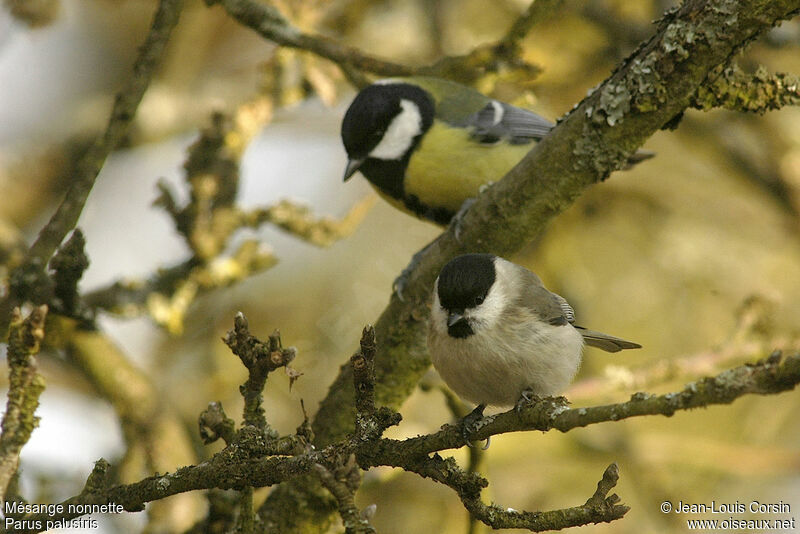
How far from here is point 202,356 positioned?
460 cm

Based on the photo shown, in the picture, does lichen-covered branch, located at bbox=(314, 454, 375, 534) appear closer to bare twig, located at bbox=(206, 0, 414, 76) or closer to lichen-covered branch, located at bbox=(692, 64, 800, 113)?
lichen-covered branch, located at bbox=(692, 64, 800, 113)

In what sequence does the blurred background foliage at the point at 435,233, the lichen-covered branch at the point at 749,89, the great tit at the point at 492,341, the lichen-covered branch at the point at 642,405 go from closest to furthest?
the lichen-covered branch at the point at 642,405
the lichen-covered branch at the point at 749,89
the great tit at the point at 492,341
the blurred background foliage at the point at 435,233

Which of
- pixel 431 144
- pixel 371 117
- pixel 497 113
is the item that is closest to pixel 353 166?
pixel 371 117

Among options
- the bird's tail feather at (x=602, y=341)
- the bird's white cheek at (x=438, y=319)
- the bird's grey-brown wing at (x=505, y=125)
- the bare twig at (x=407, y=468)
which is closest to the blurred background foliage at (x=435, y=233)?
the bird's grey-brown wing at (x=505, y=125)

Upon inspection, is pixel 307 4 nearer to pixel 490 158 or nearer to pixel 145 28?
pixel 490 158

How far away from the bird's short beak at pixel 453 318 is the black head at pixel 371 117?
4.22ft

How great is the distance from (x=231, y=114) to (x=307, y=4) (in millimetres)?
605

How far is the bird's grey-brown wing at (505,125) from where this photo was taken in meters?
3.28

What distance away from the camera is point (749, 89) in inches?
74.8

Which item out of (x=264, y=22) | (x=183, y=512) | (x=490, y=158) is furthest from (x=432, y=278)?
(x=183, y=512)

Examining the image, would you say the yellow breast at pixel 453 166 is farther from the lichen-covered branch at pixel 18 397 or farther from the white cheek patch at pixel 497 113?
the lichen-covered branch at pixel 18 397

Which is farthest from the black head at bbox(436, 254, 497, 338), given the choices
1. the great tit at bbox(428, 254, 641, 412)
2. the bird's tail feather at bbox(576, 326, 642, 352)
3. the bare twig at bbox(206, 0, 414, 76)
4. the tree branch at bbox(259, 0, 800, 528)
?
the bare twig at bbox(206, 0, 414, 76)

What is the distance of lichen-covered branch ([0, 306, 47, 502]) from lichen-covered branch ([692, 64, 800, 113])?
158cm

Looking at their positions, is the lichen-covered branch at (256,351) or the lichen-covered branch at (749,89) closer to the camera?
the lichen-covered branch at (256,351)
